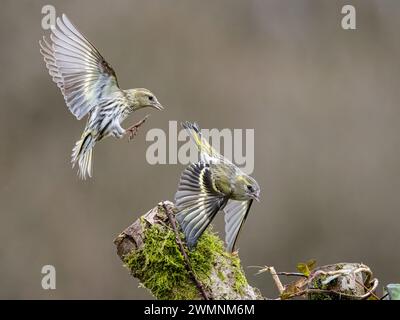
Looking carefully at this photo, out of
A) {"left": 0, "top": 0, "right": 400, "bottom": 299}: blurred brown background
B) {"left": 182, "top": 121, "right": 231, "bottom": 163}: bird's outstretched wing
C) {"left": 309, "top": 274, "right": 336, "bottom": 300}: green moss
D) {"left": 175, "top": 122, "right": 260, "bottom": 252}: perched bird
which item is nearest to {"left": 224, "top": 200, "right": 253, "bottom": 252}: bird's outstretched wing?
{"left": 175, "top": 122, "right": 260, "bottom": 252}: perched bird

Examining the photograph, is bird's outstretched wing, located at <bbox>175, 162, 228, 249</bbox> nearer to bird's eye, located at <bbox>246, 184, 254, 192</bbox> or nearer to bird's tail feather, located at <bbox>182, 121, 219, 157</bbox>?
bird's eye, located at <bbox>246, 184, 254, 192</bbox>

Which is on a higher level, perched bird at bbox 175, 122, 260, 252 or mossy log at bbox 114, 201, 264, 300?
perched bird at bbox 175, 122, 260, 252

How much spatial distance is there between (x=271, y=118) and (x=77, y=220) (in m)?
1.57

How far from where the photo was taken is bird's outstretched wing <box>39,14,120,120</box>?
266 cm

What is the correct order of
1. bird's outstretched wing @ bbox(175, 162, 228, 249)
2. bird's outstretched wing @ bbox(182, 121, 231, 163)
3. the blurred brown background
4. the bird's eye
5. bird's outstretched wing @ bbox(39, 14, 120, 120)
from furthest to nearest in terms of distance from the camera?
the blurred brown background < bird's outstretched wing @ bbox(39, 14, 120, 120) < bird's outstretched wing @ bbox(182, 121, 231, 163) < the bird's eye < bird's outstretched wing @ bbox(175, 162, 228, 249)

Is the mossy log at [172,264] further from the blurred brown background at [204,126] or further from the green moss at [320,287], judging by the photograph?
the blurred brown background at [204,126]

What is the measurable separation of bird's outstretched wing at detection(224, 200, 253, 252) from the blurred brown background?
3379 mm

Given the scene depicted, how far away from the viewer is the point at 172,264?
6.86 feet

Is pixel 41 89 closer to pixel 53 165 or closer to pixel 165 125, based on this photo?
pixel 53 165

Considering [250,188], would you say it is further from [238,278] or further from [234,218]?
[238,278]

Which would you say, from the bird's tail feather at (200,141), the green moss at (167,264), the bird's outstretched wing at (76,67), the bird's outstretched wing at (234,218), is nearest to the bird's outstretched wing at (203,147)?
the bird's tail feather at (200,141)

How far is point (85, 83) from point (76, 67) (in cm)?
6
